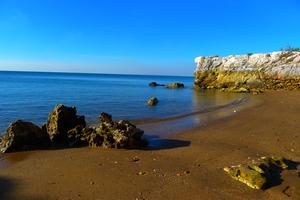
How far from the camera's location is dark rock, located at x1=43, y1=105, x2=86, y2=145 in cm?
1276

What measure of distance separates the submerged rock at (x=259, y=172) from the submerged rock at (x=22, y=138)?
6.81m

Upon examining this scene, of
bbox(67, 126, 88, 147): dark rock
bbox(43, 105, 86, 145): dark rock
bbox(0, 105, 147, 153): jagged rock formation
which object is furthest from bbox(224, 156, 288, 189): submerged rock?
bbox(43, 105, 86, 145): dark rock

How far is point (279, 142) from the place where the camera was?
12.8 m

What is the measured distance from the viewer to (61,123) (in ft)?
42.9

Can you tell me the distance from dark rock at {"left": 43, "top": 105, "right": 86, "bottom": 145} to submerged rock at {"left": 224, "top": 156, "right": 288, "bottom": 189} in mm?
6691

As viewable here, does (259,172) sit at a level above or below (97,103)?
above

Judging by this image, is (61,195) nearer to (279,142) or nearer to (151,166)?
(151,166)

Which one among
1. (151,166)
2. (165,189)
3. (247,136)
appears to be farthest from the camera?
(247,136)

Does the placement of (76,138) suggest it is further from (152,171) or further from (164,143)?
(152,171)

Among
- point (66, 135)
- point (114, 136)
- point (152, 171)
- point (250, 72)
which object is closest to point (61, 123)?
point (66, 135)

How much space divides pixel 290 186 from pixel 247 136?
619 cm

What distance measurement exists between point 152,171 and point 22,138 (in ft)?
17.4

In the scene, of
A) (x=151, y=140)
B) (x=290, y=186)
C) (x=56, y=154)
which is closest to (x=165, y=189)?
(x=290, y=186)

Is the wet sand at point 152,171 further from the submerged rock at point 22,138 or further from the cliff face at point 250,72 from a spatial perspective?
the cliff face at point 250,72
